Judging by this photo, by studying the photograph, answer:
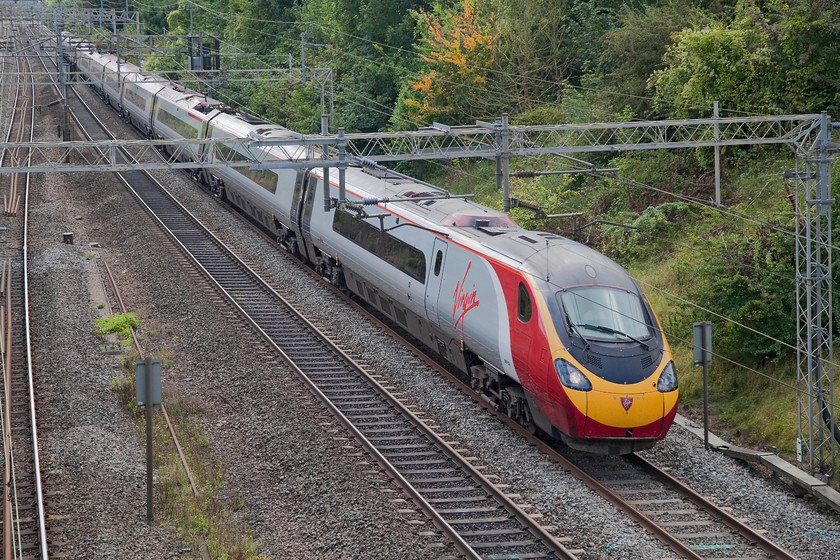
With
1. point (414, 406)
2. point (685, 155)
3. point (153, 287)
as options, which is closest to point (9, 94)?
point (153, 287)

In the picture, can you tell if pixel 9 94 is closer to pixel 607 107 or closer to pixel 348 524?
pixel 607 107

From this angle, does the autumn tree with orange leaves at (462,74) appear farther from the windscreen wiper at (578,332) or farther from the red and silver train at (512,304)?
the windscreen wiper at (578,332)

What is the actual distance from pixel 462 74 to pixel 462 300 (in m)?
21.4

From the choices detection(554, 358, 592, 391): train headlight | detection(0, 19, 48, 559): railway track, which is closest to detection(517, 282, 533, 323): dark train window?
detection(554, 358, 592, 391): train headlight

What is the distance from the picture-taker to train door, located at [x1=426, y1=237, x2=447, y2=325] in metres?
16.8

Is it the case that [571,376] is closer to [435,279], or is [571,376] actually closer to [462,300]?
[462,300]

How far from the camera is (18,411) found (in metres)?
15.4

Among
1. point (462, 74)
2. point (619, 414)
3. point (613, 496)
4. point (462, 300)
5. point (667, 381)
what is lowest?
point (613, 496)

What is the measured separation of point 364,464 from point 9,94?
5961cm

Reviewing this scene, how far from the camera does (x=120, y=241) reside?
27.9 metres

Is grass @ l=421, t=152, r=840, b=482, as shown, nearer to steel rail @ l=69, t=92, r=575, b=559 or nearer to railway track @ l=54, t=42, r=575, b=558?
steel rail @ l=69, t=92, r=575, b=559

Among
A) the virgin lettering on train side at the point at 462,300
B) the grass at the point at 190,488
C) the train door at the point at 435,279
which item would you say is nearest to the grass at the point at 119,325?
the grass at the point at 190,488

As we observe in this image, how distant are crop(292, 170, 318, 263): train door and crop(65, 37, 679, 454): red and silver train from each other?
4.2 inches

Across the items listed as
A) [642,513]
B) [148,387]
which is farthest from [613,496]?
[148,387]
